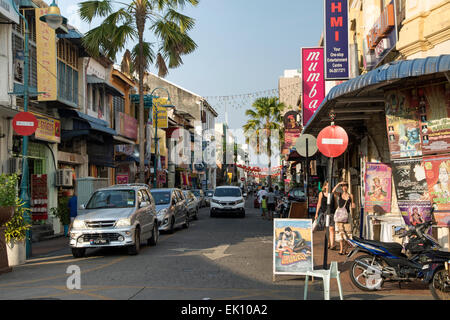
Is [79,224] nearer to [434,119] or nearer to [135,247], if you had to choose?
[135,247]

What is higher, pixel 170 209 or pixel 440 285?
pixel 170 209

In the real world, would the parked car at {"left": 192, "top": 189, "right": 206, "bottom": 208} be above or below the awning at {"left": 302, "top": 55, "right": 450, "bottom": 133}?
below

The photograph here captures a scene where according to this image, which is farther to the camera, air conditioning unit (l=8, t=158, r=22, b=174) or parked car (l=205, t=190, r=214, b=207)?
parked car (l=205, t=190, r=214, b=207)

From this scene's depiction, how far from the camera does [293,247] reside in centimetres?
893

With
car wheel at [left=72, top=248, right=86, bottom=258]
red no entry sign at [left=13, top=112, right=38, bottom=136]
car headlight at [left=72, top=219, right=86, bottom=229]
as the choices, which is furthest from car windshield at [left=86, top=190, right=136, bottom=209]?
red no entry sign at [left=13, top=112, right=38, bottom=136]

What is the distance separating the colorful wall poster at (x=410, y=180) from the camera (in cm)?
1014

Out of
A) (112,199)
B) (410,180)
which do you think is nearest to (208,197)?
(112,199)

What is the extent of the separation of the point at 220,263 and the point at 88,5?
1536 cm

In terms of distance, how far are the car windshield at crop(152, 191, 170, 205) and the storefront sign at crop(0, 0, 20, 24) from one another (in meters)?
8.11

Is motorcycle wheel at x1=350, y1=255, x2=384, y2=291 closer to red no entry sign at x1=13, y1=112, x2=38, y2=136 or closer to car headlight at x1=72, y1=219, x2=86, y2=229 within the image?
car headlight at x1=72, y1=219, x2=86, y2=229

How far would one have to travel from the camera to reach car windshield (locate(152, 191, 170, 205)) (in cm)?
1934

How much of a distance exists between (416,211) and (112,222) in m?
Answer: 7.27

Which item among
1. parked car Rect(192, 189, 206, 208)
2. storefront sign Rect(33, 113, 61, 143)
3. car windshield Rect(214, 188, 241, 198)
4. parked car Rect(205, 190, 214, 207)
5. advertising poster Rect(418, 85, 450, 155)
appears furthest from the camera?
parked car Rect(205, 190, 214, 207)

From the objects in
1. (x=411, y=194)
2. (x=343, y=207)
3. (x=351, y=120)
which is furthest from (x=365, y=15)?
(x=411, y=194)
